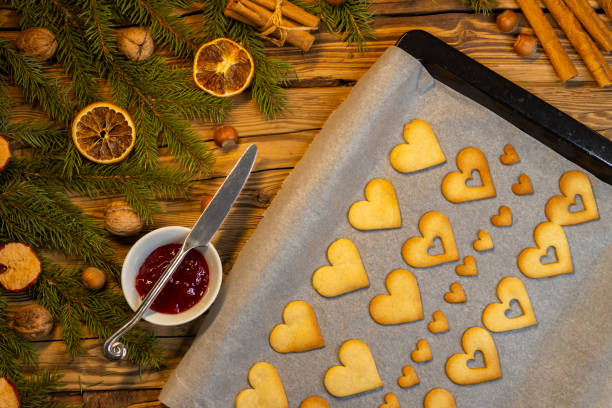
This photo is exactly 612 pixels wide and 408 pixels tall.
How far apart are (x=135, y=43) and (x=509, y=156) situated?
1.01 meters

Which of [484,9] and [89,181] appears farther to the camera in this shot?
[484,9]

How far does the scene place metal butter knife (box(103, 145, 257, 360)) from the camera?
115 cm

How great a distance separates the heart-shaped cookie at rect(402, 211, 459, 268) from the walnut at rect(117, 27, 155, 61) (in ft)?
2.78

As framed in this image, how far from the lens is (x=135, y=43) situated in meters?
1.27

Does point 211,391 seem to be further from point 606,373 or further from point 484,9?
point 484,9

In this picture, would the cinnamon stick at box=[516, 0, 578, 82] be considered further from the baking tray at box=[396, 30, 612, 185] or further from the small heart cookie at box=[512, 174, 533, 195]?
the small heart cookie at box=[512, 174, 533, 195]

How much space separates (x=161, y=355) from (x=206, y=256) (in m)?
0.31

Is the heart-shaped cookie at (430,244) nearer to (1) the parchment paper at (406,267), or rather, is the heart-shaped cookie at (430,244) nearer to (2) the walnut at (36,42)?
(1) the parchment paper at (406,267)

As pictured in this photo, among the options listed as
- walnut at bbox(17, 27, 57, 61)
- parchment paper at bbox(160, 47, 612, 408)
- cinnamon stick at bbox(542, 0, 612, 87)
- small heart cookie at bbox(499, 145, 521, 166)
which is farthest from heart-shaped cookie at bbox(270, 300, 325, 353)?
cinnamon stick at bbox(542, 0, 612, 87)

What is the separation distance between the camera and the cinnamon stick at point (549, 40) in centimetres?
138

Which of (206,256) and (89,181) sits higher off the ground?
(206,256)


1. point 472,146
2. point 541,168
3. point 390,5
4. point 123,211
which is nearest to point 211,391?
point 123,211

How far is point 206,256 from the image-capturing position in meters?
1.21

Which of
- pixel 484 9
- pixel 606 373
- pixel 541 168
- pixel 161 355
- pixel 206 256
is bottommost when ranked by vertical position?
pixel 161 355
